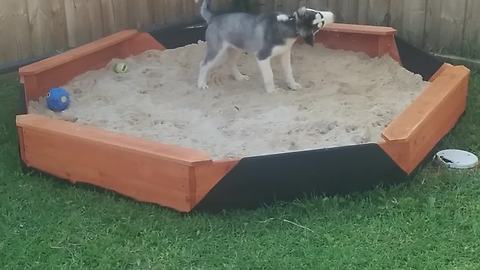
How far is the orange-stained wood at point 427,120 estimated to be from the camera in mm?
3732

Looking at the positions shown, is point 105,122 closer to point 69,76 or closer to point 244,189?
point 69,76

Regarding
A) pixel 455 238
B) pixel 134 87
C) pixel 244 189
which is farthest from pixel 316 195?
pixel 134 87

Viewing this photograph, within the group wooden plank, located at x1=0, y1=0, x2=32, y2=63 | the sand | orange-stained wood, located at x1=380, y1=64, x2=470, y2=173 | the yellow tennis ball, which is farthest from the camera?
→ wooden plank, located at x1=0, y1=0, x2=32, y2=63

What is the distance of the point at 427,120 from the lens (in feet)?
13.1

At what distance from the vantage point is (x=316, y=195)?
145 inches

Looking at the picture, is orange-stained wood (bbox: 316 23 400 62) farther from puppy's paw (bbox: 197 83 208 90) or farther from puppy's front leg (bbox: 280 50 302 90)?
puppy's paw (bbox: 197 83 208 90)

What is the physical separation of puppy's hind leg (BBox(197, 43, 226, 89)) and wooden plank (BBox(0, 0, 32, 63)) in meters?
1.34

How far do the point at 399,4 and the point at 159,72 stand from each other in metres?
1.80

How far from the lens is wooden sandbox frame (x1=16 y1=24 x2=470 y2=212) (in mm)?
3561

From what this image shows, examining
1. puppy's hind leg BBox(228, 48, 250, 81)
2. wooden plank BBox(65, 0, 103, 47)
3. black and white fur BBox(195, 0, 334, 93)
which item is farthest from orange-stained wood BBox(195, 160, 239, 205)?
wooden plank BBox(65, 0, 103, 47)

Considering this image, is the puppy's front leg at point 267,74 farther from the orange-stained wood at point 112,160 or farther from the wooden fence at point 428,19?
the wooden fence at point 428,19

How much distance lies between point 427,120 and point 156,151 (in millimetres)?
1388

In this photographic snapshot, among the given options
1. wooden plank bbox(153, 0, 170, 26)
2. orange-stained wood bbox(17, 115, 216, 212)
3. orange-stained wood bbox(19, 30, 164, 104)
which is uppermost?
wooden plank bbox(153, 0, 170, 26)

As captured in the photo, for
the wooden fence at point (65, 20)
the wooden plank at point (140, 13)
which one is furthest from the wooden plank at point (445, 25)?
the wooden plank at point (140, 13)
